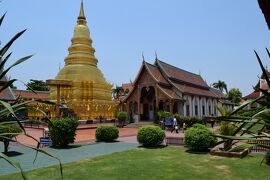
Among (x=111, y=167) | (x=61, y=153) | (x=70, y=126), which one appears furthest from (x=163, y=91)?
(x=111, y=167)

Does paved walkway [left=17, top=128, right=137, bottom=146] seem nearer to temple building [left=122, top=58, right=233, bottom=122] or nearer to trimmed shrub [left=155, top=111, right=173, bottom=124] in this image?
trimmed shrub [left=155, top=111, right=173, bottom=124]

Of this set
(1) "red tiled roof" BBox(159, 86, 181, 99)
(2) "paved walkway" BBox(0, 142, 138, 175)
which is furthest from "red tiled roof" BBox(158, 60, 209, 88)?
(2) "paved walkway" BBox(0, 142, 138, 175)

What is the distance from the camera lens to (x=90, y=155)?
13141 millimetres

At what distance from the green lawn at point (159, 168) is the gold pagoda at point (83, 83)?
76.0 ft

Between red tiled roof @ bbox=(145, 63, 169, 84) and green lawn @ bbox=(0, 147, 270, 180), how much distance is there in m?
19.3

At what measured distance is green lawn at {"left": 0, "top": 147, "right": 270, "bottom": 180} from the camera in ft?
30.2

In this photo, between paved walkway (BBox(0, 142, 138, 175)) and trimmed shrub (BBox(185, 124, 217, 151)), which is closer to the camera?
paved walkway (BBox(0, 142, 138, 175))

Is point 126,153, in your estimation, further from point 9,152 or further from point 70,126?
point 9,152

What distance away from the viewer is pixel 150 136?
15.8 metres

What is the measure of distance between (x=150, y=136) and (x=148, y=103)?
19533mm

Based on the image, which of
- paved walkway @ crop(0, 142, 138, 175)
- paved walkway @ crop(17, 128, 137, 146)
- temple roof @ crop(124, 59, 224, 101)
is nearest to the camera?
paved walkway @ crop(0, 142, 138, 175)

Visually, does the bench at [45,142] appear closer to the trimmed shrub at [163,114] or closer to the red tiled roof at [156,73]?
the trimmed shrub at [163,114]

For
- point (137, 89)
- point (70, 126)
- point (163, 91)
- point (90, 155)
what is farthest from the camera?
point (137, 89)

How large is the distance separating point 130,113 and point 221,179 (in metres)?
25.3
